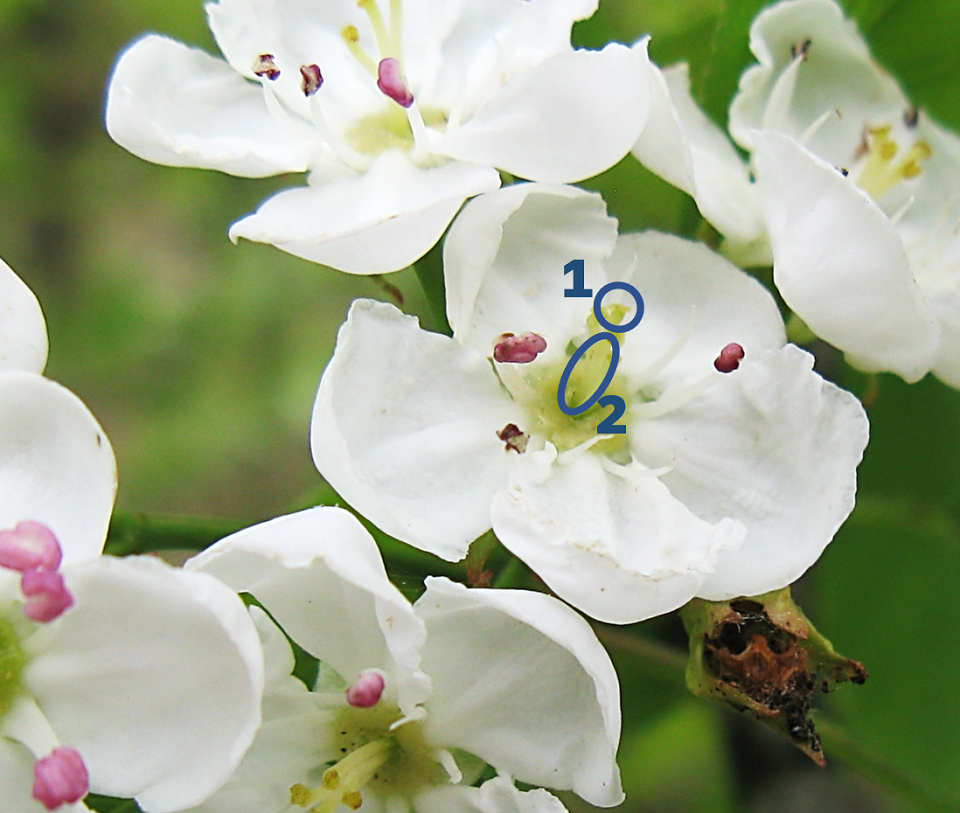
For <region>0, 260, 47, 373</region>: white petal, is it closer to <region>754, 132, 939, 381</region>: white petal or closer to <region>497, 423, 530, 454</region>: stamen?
<region>497, 423, 530, 454</region>: stamen

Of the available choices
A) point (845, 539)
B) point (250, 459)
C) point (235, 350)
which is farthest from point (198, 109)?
point (250, 459)

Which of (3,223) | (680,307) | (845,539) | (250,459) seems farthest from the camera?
(3,223)

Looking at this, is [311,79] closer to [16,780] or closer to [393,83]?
[393,83]

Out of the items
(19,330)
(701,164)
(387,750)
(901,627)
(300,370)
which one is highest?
(701,164)

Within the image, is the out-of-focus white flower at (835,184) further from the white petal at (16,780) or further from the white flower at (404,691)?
the white petal at (16,780)

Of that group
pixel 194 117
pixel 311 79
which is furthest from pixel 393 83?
pixel 194 117

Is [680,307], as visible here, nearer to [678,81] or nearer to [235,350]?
[678,81]

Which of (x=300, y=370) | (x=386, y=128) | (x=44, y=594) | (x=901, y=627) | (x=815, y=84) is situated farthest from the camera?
(x=300, y=370)

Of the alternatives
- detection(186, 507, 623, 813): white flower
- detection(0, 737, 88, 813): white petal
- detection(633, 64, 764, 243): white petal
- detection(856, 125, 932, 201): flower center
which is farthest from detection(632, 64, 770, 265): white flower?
detection(0, 737, 88, 813): white petal
